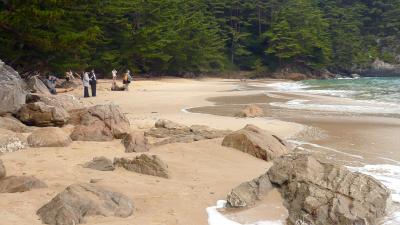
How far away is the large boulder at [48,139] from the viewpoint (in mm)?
8125

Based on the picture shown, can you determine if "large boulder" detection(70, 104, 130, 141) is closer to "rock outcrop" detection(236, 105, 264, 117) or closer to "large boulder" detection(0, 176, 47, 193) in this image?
"large boulder" detection(0, 176, 47, 193)

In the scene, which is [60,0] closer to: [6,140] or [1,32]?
[1,32]

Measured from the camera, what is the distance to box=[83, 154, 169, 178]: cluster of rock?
22.0ft

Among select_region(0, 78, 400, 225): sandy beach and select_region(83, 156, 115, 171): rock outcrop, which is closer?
select_region(0, 78, 400, 225): sandy beach

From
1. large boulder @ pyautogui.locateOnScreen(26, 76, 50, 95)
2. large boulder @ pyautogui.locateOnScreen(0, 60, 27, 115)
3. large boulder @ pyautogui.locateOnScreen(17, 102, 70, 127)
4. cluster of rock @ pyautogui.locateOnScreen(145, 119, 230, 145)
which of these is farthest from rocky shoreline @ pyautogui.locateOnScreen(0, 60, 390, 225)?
large boulder @ pyautogui.locateOnScreen(26, 76, 50, 95)

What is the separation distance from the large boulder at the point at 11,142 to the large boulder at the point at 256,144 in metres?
3.69

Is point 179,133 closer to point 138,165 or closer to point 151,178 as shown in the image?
point 138,165

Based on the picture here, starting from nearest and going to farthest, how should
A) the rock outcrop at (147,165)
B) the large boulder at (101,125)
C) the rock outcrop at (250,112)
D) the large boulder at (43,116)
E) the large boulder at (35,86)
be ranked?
the rock outcrop at (147,165)
the large boulder at (101,125)
the large boulder at (43,116)
the rock outcrop at (250,112)
the large boulder at (35,86)

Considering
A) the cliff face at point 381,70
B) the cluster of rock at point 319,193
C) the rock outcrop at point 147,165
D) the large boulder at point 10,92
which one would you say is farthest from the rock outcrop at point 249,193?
the cliff face at point 381,70

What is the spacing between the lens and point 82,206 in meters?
4.73

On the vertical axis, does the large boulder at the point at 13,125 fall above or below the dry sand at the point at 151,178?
above

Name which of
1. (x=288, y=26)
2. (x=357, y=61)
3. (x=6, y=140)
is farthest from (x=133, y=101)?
(x=357, y=61)

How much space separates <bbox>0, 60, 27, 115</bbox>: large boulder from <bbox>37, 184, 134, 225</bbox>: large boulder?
19.8ft

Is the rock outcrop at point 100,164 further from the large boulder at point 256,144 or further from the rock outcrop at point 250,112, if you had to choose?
the rock outcrop at point 250,112
